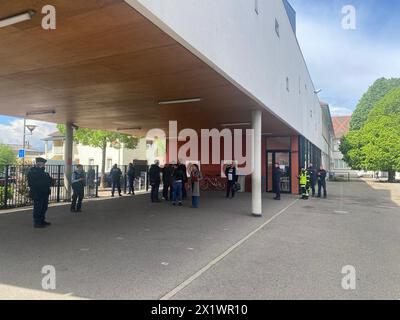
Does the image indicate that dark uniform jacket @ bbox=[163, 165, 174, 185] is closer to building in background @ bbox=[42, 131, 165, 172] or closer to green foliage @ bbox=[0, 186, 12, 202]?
green foliage @ bbox=[0, 186, 12, 202]

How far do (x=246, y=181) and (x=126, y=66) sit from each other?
1477cm

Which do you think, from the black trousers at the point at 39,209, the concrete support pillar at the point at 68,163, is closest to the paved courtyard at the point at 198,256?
the black trousers at the point at 39,209

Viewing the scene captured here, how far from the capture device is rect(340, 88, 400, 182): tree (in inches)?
1415

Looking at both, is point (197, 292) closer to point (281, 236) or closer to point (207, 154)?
point (281, 236)

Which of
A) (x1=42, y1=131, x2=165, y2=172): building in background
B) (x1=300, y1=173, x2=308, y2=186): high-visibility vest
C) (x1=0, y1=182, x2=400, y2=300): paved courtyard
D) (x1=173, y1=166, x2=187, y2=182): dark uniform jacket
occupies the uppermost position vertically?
(x1=42, y1=131, x2=165, y2=172): building in background

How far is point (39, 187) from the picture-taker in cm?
829

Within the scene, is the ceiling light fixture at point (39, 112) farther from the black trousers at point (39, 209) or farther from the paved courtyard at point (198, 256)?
the black trousers at point (39, 209)

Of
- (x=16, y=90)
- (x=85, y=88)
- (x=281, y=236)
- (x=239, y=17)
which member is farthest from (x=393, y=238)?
(x=16, y=90)

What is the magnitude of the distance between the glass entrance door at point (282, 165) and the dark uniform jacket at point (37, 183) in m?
13.7

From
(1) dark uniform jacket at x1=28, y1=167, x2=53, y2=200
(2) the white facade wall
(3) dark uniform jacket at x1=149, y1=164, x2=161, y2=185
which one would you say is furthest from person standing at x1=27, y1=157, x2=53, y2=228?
(3) dark uniform jacket at x1=149, y1=164, x2=161, y2=185

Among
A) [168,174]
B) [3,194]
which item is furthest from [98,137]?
[3,194]

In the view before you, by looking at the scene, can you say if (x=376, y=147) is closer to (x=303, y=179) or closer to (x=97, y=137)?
(x=303, y=179)

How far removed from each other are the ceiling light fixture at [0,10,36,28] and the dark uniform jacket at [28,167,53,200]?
4596 millimetres

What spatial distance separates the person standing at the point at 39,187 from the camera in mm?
8266
